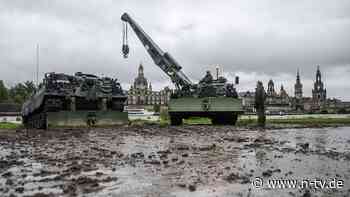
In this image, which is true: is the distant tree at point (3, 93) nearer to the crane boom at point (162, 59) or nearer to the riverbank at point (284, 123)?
the riverbank at point (284, 123)

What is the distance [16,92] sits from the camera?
377 ft

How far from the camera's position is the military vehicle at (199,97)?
2384 cm

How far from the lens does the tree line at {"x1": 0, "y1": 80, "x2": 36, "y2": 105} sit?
100 metres

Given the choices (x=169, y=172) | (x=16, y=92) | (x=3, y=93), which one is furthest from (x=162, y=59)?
(x=16, y=92)

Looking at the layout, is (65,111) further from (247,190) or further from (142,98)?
(142,98)

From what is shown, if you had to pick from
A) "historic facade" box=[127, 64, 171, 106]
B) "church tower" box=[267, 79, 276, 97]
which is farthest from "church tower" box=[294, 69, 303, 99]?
"historic facade" box=[127, 64, 171, 106]

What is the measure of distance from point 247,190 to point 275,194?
318 millimetres

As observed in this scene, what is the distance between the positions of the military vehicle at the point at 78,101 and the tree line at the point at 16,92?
81.5 m

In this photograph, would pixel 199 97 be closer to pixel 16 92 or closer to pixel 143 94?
pixel 16 92

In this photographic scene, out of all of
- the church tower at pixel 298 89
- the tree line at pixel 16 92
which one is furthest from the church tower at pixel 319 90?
the tree line at pixel 16 92

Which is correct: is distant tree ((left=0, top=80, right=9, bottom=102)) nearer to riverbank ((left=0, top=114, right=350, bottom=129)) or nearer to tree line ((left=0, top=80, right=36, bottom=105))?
tree line ((left=0, top=80, right=36, bottom=105))

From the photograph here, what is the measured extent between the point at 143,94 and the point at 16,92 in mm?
64529

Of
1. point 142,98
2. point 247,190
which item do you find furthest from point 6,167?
point 142,98

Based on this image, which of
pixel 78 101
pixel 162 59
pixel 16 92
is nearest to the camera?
pixel 78 101
